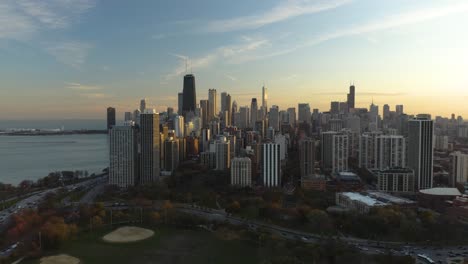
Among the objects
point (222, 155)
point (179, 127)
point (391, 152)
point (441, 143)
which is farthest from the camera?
point (179, 127)

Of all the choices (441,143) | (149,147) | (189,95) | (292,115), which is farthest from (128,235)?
(292,115)

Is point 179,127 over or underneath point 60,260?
over

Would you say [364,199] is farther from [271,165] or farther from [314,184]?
[271,165]

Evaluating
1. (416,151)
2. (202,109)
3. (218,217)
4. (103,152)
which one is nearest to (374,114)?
(202,109)

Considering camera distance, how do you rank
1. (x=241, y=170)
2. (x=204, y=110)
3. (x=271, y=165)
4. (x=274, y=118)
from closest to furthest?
(x=241, y=170) → (x=271, y=165) → (x=274, y=118) → (x=204, y=110)

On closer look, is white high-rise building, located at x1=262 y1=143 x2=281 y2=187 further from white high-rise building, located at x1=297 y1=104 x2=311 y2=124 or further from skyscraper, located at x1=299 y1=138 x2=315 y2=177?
white high-rise building, located at x1=297 y1=104 x2=311 y2=124

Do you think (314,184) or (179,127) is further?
(179,127)

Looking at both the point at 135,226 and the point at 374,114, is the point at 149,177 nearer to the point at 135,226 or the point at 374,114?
the point at 135,226
